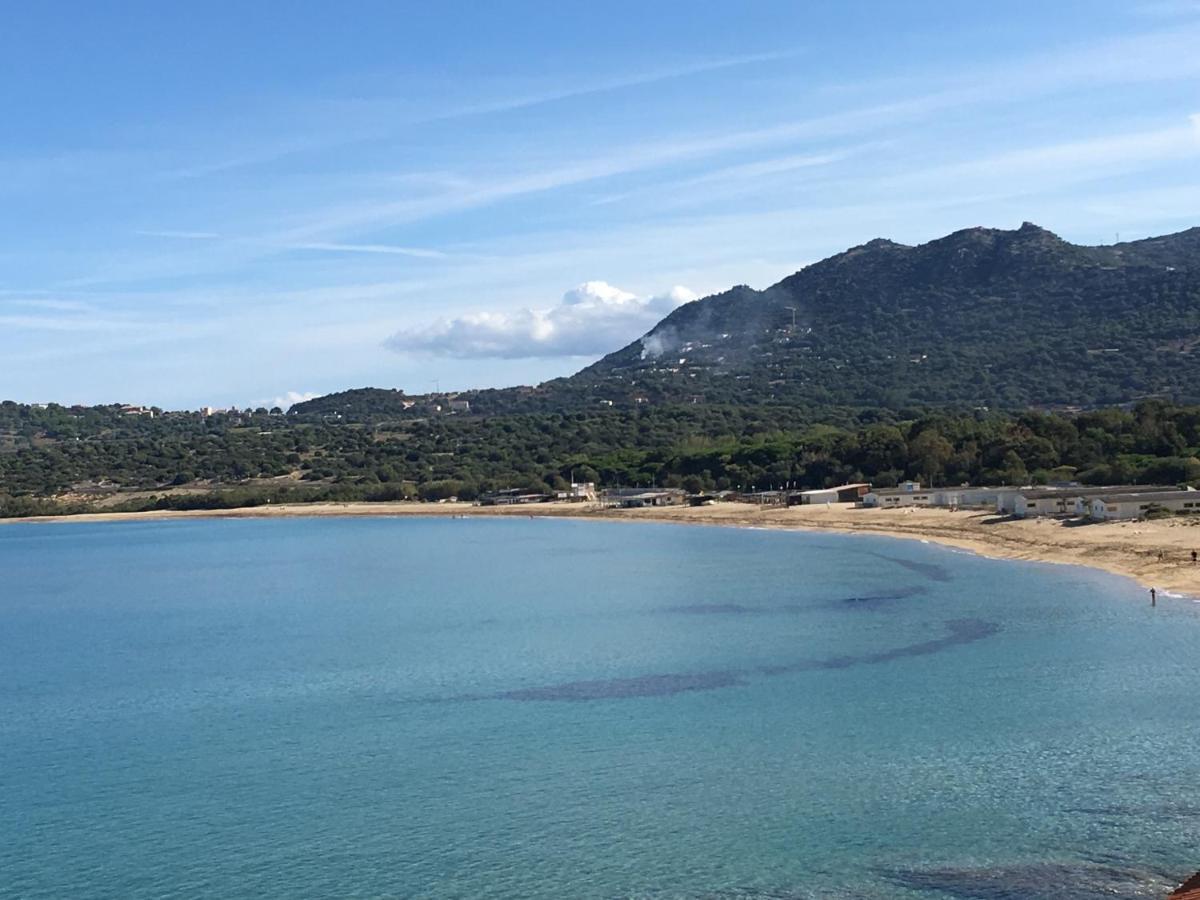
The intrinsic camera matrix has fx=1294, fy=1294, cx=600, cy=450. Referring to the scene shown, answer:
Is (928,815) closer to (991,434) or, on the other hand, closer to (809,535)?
(809,535)

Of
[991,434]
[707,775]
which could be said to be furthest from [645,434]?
[707,775]

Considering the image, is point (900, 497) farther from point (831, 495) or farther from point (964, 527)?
point (964, 527)

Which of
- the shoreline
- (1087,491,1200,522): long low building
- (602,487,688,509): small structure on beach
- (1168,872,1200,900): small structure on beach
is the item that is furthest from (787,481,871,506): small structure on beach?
(1168,872,1200,900): small structure on beach

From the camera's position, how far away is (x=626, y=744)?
26.1m

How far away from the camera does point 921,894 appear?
1730cm

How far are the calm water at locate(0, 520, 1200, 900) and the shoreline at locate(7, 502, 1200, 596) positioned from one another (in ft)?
8.32

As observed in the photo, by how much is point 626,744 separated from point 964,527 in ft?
148

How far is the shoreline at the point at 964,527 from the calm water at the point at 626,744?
2.54 metres

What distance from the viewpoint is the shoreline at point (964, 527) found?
48.4 meters

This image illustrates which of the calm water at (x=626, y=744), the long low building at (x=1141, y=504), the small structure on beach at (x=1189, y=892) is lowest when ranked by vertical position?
the calm water at (x=626, y=744)

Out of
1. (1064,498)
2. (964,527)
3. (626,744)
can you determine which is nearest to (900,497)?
(964,527)

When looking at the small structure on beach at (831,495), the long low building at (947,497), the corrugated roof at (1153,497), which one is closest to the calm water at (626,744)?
the corrugated roof at (1153,497)

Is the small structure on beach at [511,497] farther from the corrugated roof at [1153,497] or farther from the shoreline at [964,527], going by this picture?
the corrugated roof at [1153,497]

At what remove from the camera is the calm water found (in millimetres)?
19344
